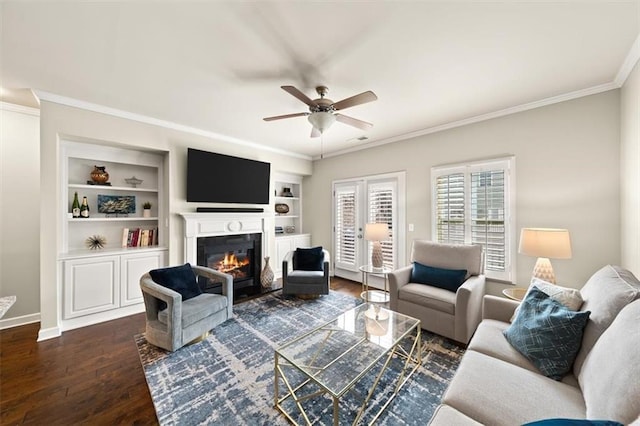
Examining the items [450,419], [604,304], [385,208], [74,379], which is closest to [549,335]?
[604,304]

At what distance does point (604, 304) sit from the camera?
4.47ft

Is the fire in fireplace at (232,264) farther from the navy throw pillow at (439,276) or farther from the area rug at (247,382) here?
the navy throw pillow at (439,276)

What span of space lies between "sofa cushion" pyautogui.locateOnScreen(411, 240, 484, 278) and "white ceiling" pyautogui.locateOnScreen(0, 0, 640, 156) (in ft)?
5.77

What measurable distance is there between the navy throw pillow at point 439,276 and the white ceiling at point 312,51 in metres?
2.01

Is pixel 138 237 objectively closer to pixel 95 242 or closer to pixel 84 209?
pixel 95 242

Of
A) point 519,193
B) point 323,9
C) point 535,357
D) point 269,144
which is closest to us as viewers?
point 535,357

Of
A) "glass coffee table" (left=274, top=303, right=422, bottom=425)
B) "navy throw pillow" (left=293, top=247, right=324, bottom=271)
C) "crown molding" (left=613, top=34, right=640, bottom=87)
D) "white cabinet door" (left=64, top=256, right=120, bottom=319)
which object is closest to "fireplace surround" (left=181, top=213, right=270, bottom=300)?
"navy throw pillow" (left=293, top=247, right=324, bottom=271)

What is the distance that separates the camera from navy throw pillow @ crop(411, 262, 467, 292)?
2.74 meters

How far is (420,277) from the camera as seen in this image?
2.99m

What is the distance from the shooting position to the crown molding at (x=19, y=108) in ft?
9.39

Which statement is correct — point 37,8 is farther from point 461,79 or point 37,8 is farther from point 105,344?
point 461,79

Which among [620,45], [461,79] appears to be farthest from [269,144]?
[620,45]

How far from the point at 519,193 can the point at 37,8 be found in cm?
467

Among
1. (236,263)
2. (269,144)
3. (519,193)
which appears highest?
(269,144)
